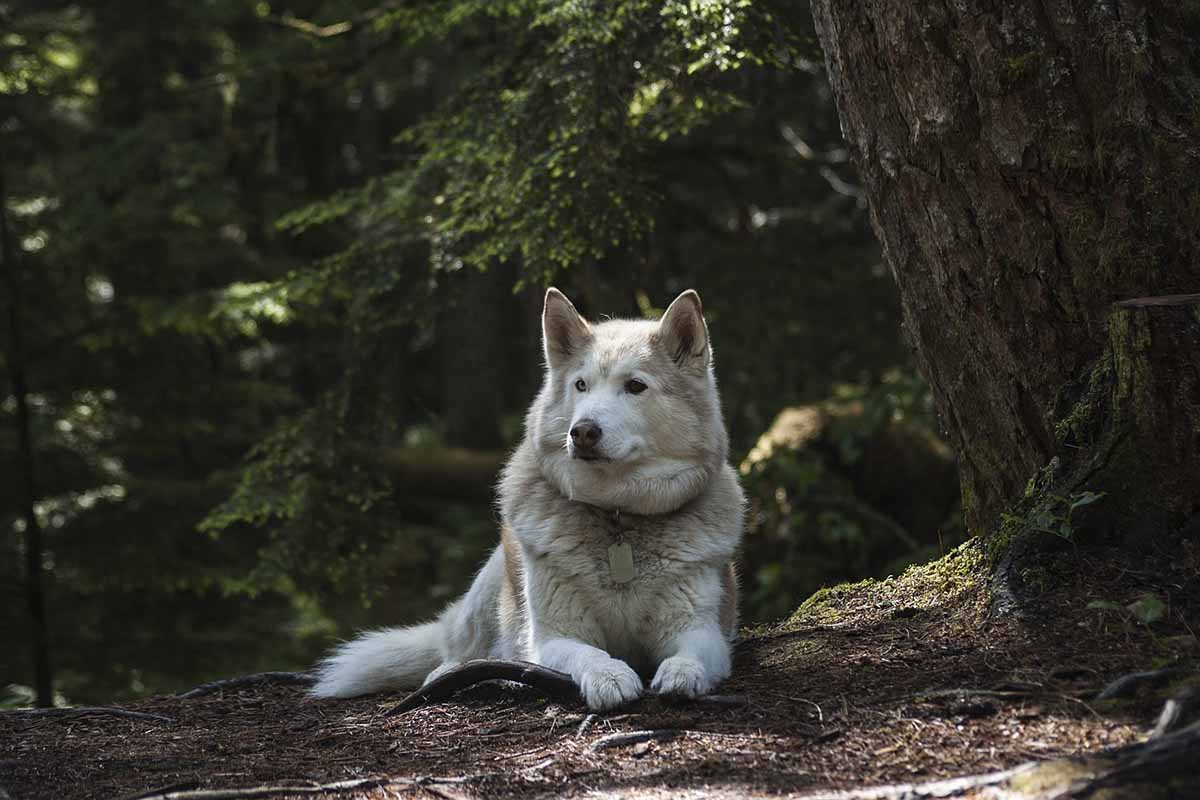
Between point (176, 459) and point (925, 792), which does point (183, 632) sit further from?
point (925, 792)

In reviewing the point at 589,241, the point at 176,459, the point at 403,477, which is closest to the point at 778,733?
the point at 589,241

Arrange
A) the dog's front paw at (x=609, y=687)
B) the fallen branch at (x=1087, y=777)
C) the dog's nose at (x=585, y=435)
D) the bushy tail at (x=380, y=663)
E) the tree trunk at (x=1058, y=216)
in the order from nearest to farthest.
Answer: the fallen branch at (x=1087, y=777) → the tree trunk at (x=1058, y=216) → the dog's front paw at (x=609, y=687) → the dog's nose at (x=585, y=435) → the bushy tail at (x=380, y=663)

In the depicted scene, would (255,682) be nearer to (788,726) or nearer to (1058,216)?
(788,726)

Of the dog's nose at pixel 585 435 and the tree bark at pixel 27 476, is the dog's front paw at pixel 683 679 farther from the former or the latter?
the tree bark at pixel 27 476

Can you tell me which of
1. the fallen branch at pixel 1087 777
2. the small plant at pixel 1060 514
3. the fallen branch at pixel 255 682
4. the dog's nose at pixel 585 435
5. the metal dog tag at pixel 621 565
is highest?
the dog's nose at pixel 585 435

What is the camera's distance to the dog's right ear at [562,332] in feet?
17.3

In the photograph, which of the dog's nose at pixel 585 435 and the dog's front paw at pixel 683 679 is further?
the dog's nose at pixel 585 435

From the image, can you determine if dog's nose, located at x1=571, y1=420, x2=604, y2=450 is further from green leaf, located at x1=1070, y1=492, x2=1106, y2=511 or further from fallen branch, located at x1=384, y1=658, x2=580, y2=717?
green leaf, located at x1=1070, y1=492, x2=1106, y2=511

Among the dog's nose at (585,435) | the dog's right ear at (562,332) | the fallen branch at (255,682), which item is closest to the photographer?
the dog's nose at (585,435)

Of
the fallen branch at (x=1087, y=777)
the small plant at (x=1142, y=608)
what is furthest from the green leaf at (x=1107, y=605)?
the fallen branch at (x=1087, y=777)

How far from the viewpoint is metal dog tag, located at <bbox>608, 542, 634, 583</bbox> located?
15.9ft

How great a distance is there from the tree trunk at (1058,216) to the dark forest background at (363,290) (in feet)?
4.92

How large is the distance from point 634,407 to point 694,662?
114cm

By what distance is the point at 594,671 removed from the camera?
438 centimetres
